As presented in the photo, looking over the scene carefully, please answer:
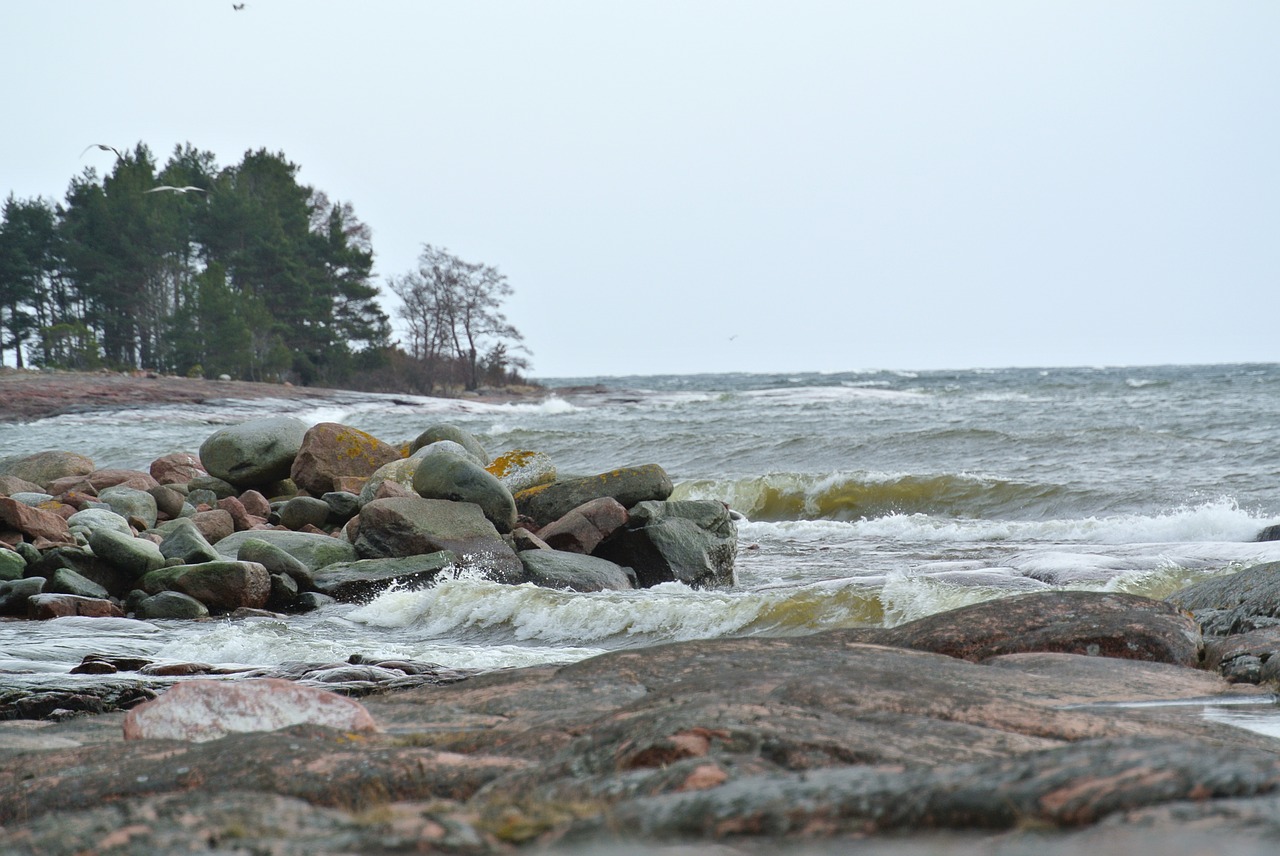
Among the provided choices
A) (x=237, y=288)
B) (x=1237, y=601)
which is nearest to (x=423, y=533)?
(x=1237, y=601)

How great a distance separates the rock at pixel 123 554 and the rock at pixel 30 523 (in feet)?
3.50

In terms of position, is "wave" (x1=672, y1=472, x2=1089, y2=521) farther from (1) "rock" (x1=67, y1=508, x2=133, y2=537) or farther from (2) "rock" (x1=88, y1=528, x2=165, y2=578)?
(2) "rock" (x1=88, y1=528, x2=165, y2=578)

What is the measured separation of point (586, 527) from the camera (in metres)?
10.5

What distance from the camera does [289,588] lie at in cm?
870

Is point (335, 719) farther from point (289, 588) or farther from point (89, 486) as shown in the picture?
point (89, 486)

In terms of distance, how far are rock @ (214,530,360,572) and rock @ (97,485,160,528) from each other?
76.1 inches

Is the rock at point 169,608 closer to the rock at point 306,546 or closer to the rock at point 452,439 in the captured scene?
the rock at point 306,546

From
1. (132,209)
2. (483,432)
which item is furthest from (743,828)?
(132,209)

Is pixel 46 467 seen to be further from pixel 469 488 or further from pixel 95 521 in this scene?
pixel 469 488

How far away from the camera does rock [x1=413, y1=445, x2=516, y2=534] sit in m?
10.7

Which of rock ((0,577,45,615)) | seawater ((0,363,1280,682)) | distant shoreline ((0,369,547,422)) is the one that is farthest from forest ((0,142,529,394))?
rock ((0,577,45,615))

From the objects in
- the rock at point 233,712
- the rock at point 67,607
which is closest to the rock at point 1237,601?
the rock at point 233,712

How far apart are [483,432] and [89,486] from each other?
1525 cm

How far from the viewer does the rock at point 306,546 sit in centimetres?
964
